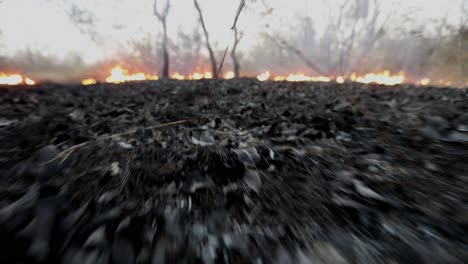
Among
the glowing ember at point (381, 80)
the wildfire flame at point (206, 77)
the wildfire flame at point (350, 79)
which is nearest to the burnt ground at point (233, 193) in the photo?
the wildfire flame at point (206, 77)

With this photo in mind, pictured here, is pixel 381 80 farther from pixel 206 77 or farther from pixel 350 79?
pixel 206 77

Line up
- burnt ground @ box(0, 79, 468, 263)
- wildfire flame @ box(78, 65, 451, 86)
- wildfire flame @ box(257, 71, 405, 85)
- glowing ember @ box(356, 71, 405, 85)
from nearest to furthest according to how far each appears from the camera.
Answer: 1. burnt ground @ box(0, 79, 468, 263)
2. wildfire flame @ box(78, 65, 451, 86)
3. wildfire flame @ box(257, 71, 405, 85)
4. glowing ember @ box(356, 71, 405, 85)

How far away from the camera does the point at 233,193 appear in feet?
3.45

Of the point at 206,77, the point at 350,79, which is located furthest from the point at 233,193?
the point at 350,79

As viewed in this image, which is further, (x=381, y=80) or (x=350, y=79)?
(x=350, y=79)


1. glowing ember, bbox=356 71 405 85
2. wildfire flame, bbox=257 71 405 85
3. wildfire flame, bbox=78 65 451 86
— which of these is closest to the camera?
wildfire flame, bbox=78 65 451 86

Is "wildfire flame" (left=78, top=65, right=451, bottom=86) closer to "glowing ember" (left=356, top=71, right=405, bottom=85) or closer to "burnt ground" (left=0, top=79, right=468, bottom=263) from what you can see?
"glowing ember" (left=356, top=71, right=405, bottom=85)

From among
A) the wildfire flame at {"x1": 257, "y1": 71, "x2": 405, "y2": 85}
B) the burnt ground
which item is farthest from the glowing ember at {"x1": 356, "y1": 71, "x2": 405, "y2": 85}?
the burnt ground

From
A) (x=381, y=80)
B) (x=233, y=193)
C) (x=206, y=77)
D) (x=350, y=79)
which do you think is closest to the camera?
(x=233, y=193)

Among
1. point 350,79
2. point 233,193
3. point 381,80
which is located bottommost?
point 233,193

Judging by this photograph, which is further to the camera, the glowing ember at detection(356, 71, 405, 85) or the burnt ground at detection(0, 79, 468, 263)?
the glowing ember at detection(356, 71, 405, 85)

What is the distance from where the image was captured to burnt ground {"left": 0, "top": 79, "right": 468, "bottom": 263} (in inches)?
28.6

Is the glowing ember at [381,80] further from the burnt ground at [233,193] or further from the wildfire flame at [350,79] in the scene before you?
the burnt ground at [233,193]

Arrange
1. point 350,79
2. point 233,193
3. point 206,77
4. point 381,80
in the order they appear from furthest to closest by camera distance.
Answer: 1. point 350,79
2. point 381,80
3. point 206,77
4. point 233,193
